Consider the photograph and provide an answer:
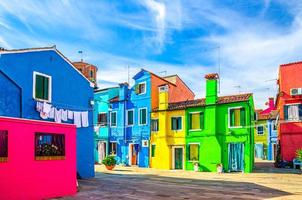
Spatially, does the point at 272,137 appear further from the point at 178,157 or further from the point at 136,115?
the point at 136,115

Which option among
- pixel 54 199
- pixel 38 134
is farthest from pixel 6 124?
pixel 54 199

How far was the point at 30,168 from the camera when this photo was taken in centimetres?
1418

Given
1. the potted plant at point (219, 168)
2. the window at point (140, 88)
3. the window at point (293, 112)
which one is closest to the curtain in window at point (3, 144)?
the potted plant at point (219, 168)

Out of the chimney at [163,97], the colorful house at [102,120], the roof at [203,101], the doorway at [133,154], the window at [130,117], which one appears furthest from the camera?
the colorful house at [102,120]

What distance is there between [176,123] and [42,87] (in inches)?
649

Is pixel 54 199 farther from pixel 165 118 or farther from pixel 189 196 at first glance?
pixel 165 118

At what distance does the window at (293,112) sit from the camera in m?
33.2

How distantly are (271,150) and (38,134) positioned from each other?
1638 inches

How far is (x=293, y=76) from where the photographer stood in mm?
34188

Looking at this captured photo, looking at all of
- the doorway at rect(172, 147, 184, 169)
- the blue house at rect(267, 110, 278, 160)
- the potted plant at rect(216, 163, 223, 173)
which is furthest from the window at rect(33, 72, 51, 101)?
the blue house at rect(267, 110, 278, 160)

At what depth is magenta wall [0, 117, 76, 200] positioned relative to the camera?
13.2 meters

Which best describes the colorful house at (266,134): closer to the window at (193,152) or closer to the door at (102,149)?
the window at (193,152)

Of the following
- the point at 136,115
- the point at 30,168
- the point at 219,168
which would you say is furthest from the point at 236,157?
the point at 30,168

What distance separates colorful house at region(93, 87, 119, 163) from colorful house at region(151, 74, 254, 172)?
7.57m
